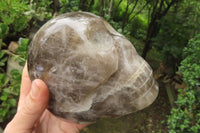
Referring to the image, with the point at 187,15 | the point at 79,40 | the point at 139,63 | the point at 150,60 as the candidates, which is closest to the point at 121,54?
the point at 139,63

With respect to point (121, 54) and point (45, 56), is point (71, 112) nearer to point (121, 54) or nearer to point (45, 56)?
point (45, 56)

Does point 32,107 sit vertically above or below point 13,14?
below

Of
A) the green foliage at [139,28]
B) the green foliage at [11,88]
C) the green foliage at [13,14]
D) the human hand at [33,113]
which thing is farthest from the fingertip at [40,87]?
the green foliage at [139,28]

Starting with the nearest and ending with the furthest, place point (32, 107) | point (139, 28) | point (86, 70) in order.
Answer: point (86, 70), point (32, 107), point (139, 28)

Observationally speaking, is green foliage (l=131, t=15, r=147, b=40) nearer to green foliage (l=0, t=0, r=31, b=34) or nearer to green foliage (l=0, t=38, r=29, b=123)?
green foliage (l=0, t=0, r=31, b=34)

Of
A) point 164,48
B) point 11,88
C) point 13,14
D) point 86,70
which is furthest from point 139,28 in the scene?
point 86,70

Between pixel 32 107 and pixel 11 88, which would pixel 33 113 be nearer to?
pixel 32 107

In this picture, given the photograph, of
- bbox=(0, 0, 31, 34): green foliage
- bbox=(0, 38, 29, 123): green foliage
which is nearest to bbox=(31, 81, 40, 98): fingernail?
bbox=(0, 38, 29, 123): green foliage

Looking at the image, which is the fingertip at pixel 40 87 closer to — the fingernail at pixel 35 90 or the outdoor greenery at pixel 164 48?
the fingernail at pixel 35 90
